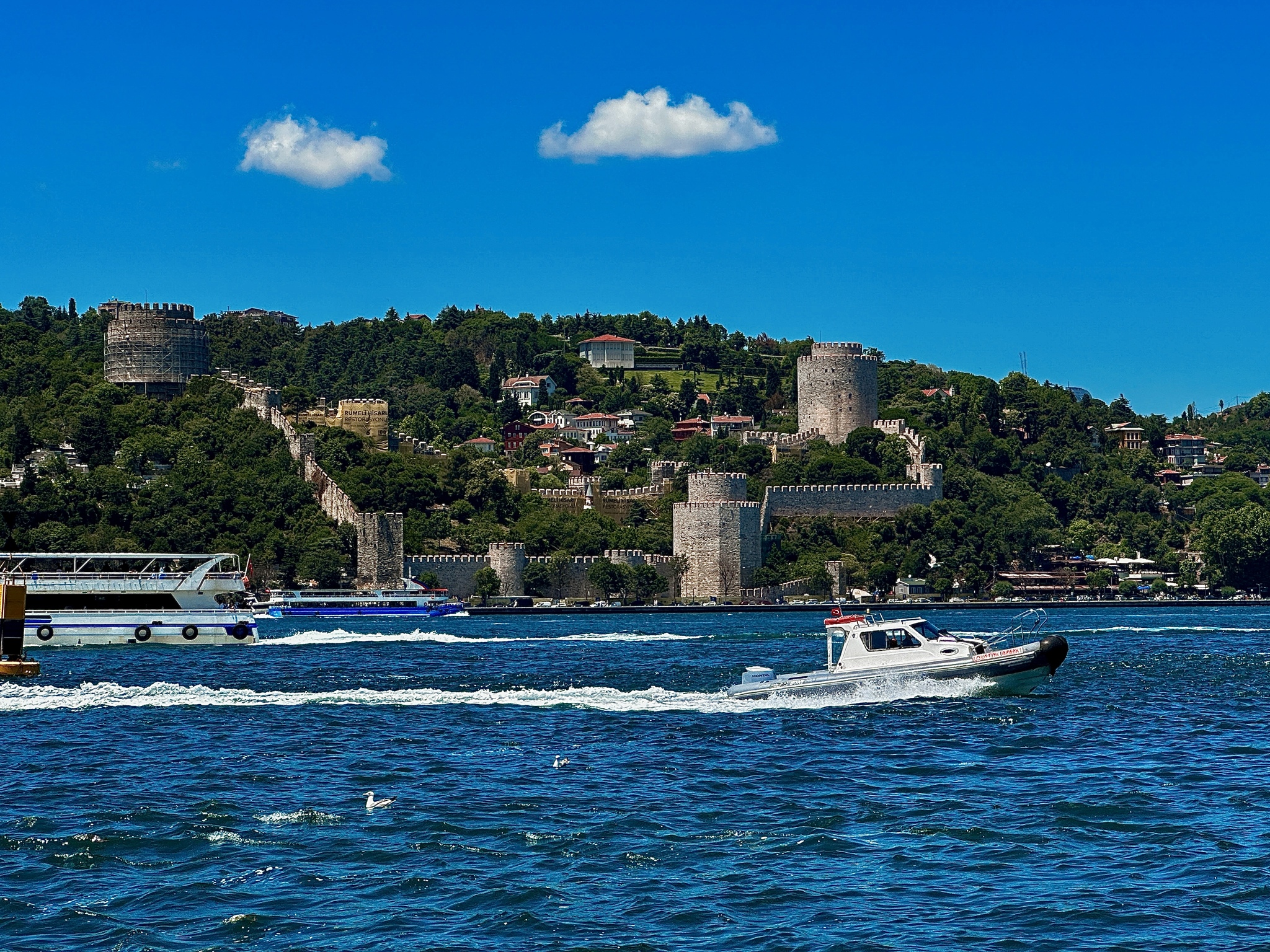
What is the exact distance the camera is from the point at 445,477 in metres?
111

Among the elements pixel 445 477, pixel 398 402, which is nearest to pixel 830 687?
pixel 445 477

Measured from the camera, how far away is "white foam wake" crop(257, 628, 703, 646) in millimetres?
64000

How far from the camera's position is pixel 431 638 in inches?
2603

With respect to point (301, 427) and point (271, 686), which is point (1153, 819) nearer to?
point (271, 686)

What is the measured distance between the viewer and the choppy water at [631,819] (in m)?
17.6

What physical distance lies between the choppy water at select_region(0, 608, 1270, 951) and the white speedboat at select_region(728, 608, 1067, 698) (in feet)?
1.29

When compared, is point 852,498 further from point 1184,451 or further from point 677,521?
point 1184,451

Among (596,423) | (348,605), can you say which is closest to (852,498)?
(348,605)

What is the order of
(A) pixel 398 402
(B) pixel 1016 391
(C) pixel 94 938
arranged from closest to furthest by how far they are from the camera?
(C) pixel 94 938 → (B) pixel 1016 391 → (A) pixel 398 402

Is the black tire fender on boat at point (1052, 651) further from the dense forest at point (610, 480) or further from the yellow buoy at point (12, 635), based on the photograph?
the dense forest at point (610, 480)

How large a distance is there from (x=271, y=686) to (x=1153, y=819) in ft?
79.3

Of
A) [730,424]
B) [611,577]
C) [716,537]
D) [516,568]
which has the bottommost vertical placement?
[611,577]

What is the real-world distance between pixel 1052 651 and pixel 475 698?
36.6 feet

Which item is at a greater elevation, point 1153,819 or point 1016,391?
point 1016,391
